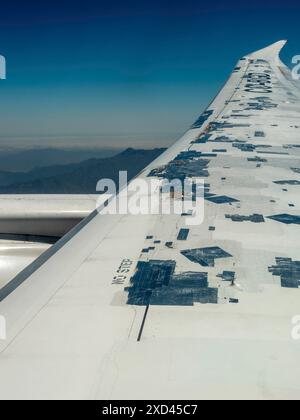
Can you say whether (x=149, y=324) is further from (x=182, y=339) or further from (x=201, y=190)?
(x=201, y=190)

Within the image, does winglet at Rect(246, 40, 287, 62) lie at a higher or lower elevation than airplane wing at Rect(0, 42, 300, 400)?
higher

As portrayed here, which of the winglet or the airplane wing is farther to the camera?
the winglet

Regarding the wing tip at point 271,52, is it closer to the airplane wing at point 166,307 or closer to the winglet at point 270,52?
the winglet at point 270,52

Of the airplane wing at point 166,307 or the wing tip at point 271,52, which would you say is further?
the wing tip at point 271,52

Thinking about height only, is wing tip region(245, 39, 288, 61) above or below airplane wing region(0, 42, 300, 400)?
above

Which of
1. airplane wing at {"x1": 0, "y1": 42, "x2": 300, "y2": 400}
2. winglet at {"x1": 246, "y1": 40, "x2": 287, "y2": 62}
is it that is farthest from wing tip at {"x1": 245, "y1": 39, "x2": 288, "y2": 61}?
airplane wing at {"x1": 0, "y1": 42, "x2": 300, "y2": 400}

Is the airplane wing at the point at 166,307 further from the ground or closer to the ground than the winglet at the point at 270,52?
closer to the ground

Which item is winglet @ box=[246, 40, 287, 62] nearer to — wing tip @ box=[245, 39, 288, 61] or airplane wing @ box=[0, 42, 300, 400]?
wing tip @ box=[245, 39, 288, 61]

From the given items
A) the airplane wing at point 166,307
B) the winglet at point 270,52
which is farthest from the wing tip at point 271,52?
the airplane wing at point 166,307
